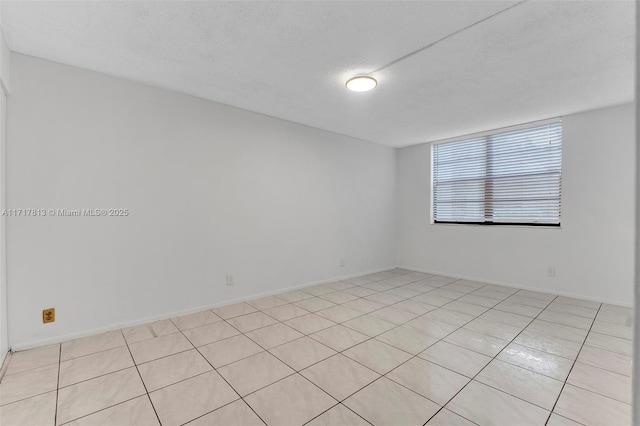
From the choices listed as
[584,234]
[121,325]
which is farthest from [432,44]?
[121,325]

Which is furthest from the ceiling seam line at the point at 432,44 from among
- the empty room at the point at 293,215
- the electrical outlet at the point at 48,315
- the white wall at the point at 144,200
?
the electrical outlet at the point at 48,315

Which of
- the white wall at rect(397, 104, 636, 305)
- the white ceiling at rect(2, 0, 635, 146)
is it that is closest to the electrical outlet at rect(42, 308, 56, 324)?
the white ceiling at rect(2, 0, 635, 146)

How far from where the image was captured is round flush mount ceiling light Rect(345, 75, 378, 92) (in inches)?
107

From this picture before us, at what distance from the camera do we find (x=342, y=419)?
1.59 metres

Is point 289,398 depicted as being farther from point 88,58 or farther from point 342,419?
point 88,58

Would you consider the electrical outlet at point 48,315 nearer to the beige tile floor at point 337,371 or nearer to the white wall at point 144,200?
the white wall at point 144,200

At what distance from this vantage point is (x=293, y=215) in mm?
4188

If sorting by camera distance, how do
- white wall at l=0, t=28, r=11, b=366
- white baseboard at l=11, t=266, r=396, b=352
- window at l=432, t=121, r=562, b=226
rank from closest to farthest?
white wall at l=0, t=28, r=11, b=366, white baseboard at l=11, t=266, r=396, b=352, window at l=432, t=121, r=562, b=226

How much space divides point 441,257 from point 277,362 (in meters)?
3.97

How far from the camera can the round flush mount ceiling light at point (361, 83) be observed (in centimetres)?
→ 273

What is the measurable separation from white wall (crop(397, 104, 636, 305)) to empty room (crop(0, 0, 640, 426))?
0.08ft

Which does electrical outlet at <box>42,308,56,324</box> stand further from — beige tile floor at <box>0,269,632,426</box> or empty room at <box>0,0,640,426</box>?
beige tile floor at <box>0,269,632,426</box>

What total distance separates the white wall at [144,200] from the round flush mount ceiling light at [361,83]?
148 cm

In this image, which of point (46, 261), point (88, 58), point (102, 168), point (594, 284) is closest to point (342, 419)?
point (46, 261)
